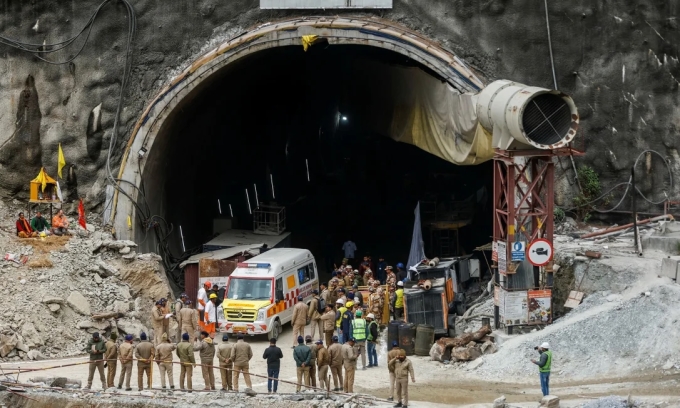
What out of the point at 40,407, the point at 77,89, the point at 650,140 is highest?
the point at 77,89

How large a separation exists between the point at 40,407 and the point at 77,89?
535 inches

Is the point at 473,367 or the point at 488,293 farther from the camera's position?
the point at 488,293

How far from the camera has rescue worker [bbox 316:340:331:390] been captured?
86.8 feet

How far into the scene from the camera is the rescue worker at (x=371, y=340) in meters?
29.4

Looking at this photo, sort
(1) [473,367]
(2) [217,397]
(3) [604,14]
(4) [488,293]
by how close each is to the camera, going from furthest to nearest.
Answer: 1. (3) [604,14]
2. (4) [488,293]
3. (1) [473,367]
4. (2) [217,397]

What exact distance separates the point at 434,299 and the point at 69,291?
9.68 metres

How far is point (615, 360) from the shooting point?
88.3ft

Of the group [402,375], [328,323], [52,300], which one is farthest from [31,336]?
[402,375]

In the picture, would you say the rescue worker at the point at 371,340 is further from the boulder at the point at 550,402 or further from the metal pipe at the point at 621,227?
the metal pipe at the point at 621,227

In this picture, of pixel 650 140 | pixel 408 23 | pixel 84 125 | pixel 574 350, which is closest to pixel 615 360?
pixel 574 350

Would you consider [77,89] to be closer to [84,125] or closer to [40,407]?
[84,125]

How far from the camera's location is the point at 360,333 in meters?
29.3

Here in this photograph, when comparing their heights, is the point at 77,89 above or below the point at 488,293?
above

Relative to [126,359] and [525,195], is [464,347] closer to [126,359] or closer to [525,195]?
[525,195]
